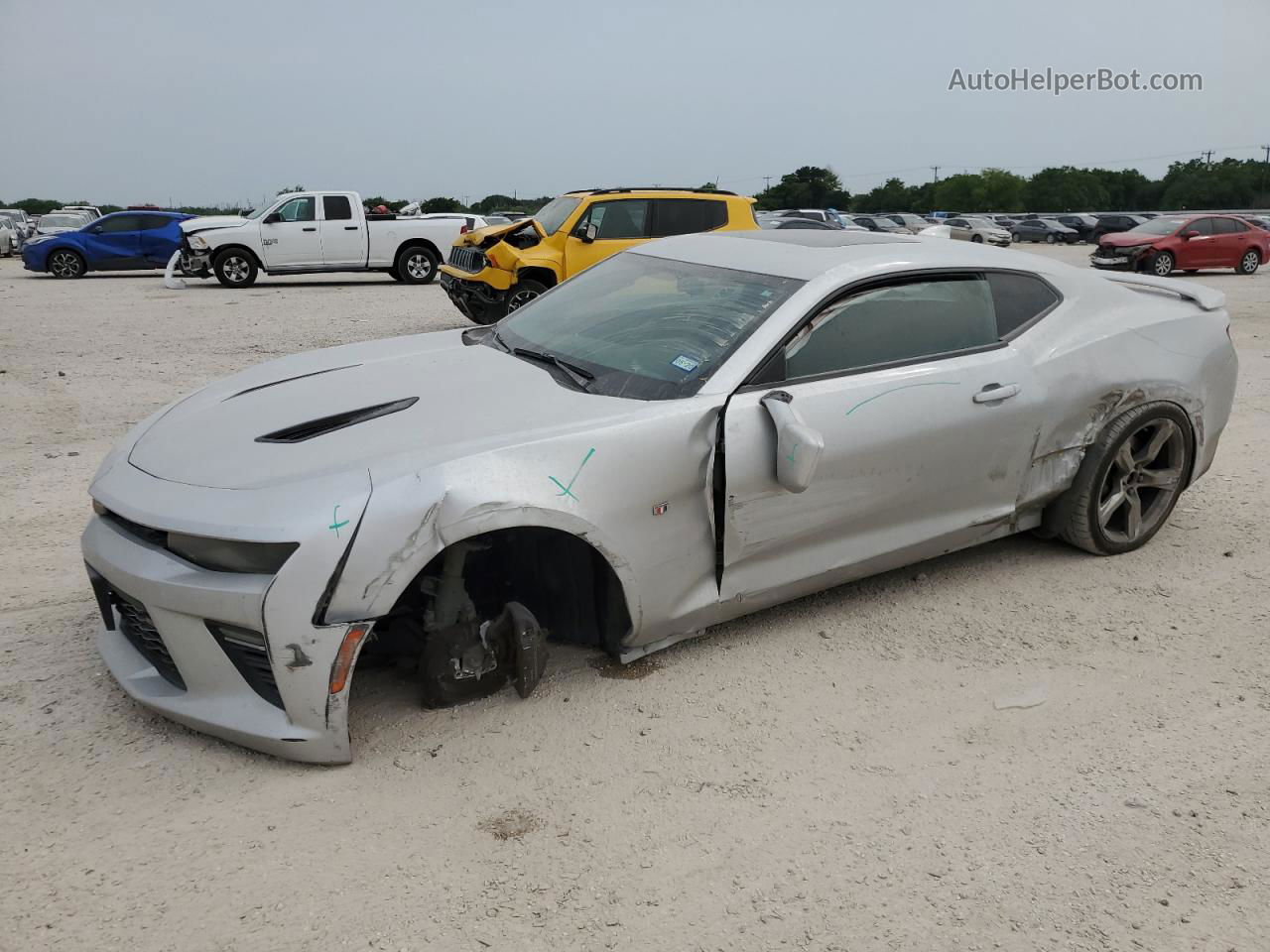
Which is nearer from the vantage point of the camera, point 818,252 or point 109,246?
point 818,252

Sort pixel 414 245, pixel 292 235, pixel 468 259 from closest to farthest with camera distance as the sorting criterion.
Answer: pixel 468 259 → pixel 292 235 → pixel 414 245

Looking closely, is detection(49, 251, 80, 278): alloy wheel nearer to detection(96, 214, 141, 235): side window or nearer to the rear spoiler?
detection(96, 214, 141, 235): side window

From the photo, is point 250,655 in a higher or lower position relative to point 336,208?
lower

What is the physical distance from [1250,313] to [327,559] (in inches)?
568

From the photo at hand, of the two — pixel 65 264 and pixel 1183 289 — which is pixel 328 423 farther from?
pixel 65 264

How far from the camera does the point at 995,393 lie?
3.71m

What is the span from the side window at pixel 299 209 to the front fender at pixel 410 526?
1688 cm

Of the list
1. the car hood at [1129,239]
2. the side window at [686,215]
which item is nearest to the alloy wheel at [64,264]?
the side window at [686,215]

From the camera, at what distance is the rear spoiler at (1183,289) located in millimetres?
4520

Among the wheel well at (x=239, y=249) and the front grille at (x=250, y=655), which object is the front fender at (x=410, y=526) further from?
the wheel well at (x=239, y=249)

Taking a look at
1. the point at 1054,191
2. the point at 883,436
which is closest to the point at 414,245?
the point at 883,436

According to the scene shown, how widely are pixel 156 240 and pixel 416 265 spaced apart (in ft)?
20.6

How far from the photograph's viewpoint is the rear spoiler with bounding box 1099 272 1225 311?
4520 mm

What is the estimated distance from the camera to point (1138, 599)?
3.94m
